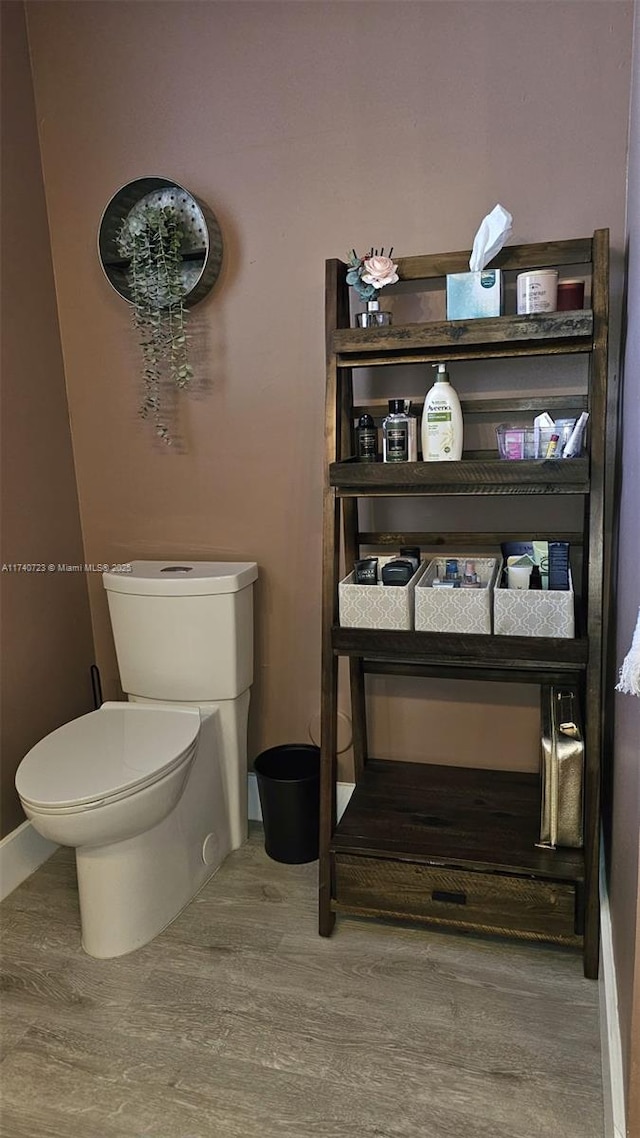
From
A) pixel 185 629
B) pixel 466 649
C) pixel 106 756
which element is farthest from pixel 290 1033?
pixel 185 629

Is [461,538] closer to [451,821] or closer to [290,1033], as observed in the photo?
[451,821]

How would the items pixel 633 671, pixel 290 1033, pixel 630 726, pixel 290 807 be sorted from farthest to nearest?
→ 1. pixel 290 807
2. pixel 290 1033
3. pixel 630 726
4. pixel 633 671

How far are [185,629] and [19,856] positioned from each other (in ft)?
2.59

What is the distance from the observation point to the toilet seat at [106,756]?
165cm

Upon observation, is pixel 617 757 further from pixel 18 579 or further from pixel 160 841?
pixel 18 579

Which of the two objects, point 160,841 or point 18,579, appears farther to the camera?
point 18,579

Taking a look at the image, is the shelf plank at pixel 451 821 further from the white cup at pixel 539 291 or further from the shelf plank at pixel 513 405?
the white cup at pixel 539 291

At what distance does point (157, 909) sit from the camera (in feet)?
6.10

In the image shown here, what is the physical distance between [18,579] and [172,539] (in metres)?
0.45

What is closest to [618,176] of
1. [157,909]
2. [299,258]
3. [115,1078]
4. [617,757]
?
[299,258]

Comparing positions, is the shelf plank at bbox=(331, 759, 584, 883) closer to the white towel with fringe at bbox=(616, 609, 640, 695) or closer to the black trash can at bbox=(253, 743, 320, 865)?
the black trash can at bbox=(253, 743, 320, 865)

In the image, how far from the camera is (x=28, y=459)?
216 cm

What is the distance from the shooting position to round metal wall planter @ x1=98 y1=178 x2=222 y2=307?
2.01m

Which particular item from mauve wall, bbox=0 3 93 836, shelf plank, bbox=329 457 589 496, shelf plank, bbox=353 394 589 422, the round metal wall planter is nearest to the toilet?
mauve wall, bbox=0 3 93 836
